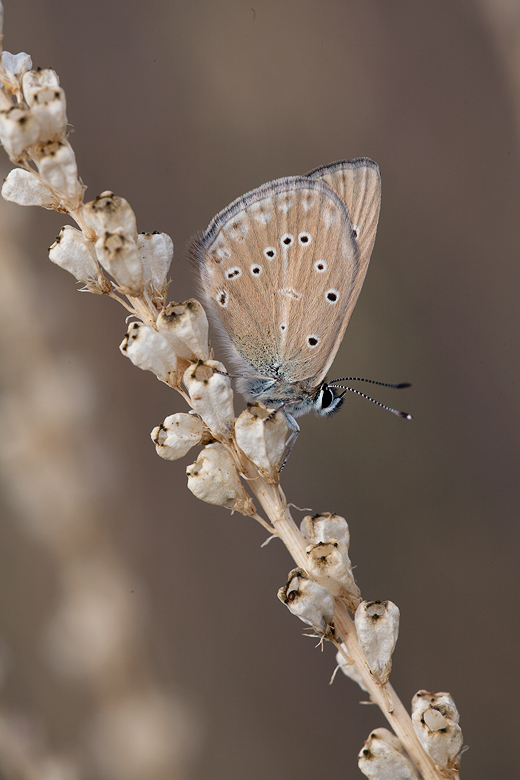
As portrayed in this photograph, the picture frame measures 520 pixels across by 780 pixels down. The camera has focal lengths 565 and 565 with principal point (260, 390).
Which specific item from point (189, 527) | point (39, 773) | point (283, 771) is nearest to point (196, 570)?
point (189, 527)

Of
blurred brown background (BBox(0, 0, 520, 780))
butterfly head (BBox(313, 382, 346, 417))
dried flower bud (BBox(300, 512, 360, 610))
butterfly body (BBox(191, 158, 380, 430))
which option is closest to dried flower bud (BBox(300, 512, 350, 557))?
dried flower bud (BBox(300, 512, 360, 610))

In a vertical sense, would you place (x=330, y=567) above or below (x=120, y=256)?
below

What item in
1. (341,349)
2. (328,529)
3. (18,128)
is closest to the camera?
(18,128)

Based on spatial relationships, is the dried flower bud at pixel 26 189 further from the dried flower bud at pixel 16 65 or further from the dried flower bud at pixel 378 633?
the dried flower bud at pixel 378 633

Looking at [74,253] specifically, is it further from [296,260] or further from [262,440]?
[296,260]

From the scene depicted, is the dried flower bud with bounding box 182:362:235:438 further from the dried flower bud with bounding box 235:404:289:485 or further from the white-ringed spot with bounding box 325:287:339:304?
the white-ringed spot with bounding box 325:287:339:304

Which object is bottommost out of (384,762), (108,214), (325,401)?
(384,762)

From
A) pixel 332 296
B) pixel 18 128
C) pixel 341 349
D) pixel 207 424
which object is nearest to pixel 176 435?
pixel 207 424

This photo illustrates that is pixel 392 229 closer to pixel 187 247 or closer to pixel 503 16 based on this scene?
pixel 503 16
